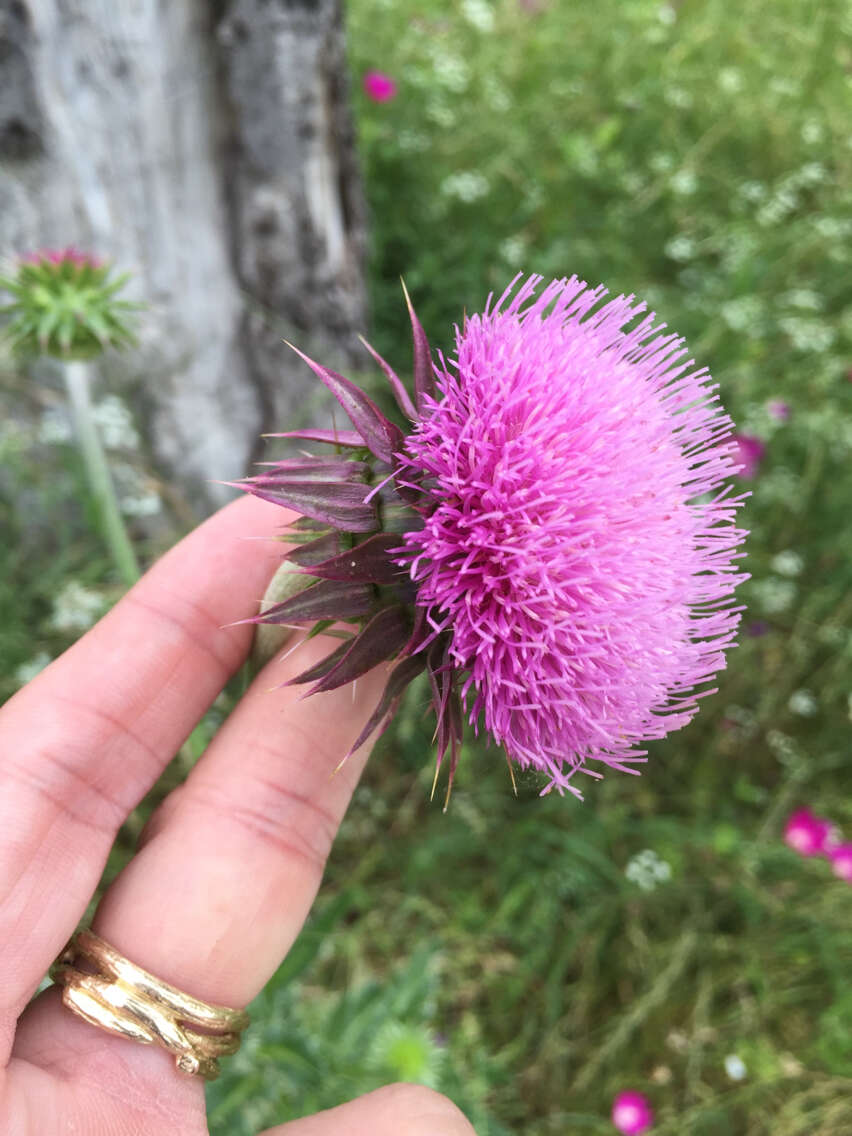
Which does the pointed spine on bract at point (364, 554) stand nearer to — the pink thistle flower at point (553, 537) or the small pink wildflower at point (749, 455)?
the pink thistle flower at point (553, 537)

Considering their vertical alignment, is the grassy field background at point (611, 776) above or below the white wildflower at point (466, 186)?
below

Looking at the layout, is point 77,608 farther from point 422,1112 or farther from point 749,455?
point 749,455

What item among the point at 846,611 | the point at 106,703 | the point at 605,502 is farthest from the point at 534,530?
the point at 846,611

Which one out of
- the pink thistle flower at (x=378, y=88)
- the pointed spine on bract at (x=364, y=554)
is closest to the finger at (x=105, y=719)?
the pointed spine on bract at (x=364, y=554)

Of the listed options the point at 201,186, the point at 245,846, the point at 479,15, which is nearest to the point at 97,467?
the point at 245,846

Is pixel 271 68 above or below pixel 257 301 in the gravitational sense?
above

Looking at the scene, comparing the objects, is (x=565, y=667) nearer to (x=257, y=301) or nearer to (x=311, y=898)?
(x=311, y=898)
